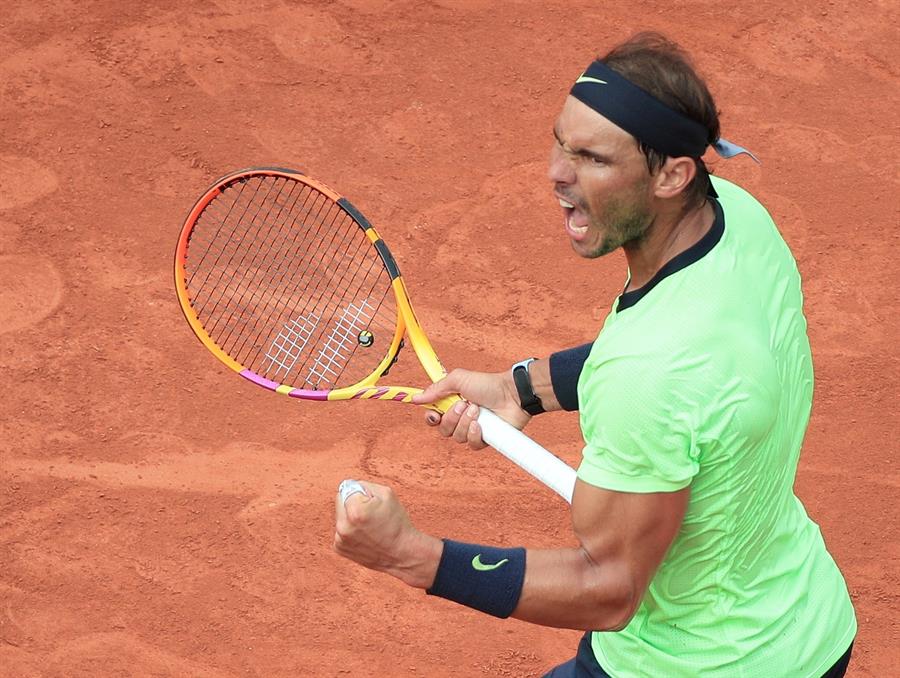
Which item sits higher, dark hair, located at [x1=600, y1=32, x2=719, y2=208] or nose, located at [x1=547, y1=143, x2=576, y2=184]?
dark hair, located at [x1=600, y1=32, x2=719, y2=208]

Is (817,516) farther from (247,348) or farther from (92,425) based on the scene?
(92,425)

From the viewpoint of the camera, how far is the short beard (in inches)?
100

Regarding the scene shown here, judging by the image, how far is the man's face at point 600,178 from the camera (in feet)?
8.27

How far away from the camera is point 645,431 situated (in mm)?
2324

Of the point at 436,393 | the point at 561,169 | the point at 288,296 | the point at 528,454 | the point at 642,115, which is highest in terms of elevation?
the point at 642,115

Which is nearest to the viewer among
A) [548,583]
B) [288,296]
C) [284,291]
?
[548,583]

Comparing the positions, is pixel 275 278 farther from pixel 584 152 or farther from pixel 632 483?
pixel 632 483

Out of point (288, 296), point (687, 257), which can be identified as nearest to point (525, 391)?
point (687, 257)

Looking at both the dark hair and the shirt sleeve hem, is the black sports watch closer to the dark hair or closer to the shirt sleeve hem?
the dark hair

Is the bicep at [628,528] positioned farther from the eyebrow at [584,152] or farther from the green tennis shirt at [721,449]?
the eyebrow at [584,152]

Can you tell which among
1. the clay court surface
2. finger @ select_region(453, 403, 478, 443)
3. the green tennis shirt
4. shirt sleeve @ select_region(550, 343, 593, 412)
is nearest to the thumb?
finger @ select_region(453, 403, 478, 443)

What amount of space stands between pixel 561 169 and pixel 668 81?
273mm

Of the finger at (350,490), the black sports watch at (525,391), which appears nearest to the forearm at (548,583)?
the finger at (350,490)

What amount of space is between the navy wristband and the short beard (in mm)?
640
